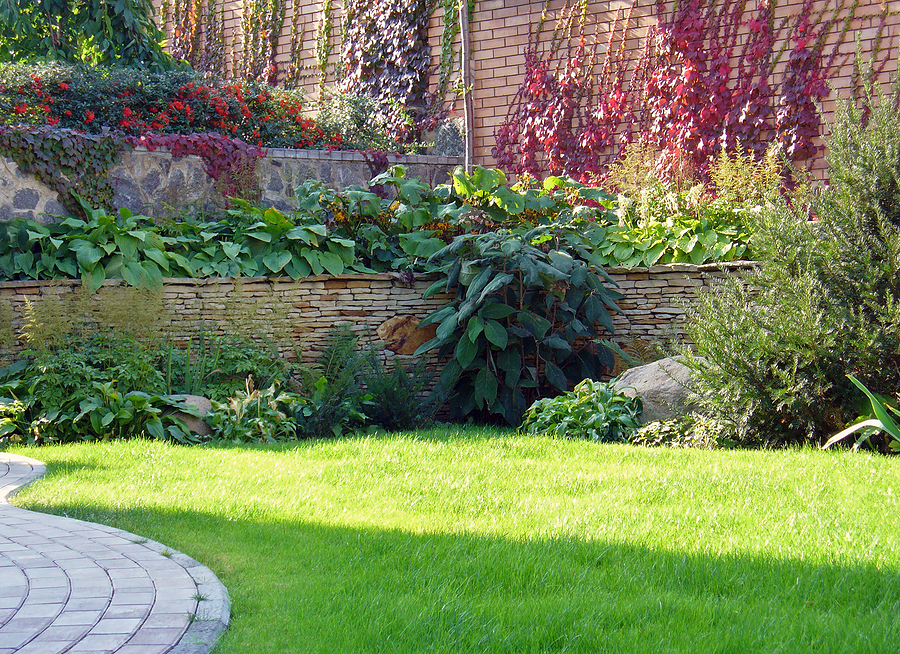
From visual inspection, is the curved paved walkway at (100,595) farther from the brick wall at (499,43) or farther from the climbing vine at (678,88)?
the brick wall at (499,43)

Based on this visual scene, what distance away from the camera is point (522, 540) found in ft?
9.63

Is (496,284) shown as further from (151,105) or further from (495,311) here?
(151,105)

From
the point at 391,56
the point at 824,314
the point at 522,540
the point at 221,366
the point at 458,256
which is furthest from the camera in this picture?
the point at 391,56

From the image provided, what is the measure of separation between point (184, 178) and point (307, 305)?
227 cm

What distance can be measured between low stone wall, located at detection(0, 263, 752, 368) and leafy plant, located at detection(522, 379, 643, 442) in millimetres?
1138

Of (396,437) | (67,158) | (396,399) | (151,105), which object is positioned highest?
(151,105)

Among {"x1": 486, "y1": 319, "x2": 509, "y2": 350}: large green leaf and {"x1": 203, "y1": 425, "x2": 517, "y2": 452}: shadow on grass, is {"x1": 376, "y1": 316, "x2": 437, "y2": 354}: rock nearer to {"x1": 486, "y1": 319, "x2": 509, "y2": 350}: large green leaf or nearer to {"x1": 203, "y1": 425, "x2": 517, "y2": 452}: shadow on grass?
{"x1": 486, "y1": 319, "x2": 509, "y2": 350}: large green leaf

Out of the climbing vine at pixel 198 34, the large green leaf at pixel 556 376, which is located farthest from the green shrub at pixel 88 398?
the climbing vine at pixel 198 34

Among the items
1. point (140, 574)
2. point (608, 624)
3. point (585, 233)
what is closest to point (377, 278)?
point (585, 233)

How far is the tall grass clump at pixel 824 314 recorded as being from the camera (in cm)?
445

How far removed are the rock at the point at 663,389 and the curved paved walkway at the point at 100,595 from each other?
3.45m

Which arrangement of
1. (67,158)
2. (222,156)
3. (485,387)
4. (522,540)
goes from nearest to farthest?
1. (522,540)
2. (485,387)
3. (67,158)
4. (222,156)

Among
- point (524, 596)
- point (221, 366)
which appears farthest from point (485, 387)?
point (524, 596)

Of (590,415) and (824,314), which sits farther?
(590,415)
